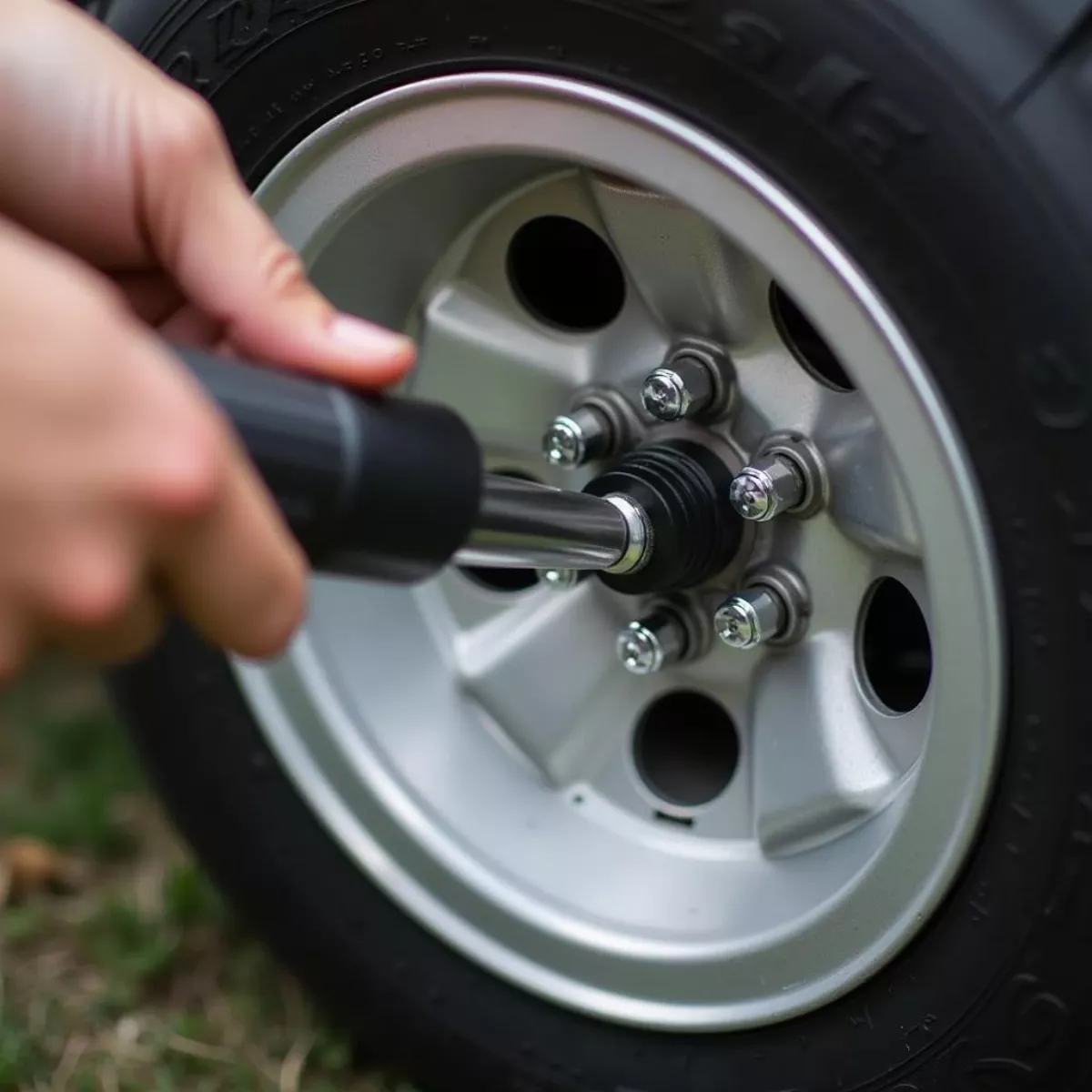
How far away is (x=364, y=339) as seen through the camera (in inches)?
24.7

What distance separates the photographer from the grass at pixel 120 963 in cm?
107

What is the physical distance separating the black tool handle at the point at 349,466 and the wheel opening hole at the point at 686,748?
1.33ft

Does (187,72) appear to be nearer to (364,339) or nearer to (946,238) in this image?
(364,339)

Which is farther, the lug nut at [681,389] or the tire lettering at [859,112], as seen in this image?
the lug nut at [681,389]

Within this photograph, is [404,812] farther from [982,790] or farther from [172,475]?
[172,475]

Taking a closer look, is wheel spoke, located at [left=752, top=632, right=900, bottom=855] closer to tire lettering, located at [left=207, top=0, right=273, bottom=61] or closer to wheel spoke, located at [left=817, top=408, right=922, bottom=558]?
wheel spoke, located at [left=817, top=408, right=922, bottom=558]

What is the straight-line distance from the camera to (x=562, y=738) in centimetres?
100

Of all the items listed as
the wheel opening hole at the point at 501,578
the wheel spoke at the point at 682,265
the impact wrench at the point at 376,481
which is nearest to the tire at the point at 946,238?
the wheel spoke at the point at 682,265

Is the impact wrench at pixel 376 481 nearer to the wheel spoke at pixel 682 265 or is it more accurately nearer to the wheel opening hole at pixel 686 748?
the wheel spoke at pixel 682 265

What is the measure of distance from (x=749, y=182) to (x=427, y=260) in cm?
32

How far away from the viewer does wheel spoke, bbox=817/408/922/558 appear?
779mm

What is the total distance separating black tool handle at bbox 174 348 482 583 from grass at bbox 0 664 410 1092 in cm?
60

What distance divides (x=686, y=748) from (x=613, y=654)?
0.28ft

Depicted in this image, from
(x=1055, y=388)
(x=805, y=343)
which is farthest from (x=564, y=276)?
(x=1055, y=388)
